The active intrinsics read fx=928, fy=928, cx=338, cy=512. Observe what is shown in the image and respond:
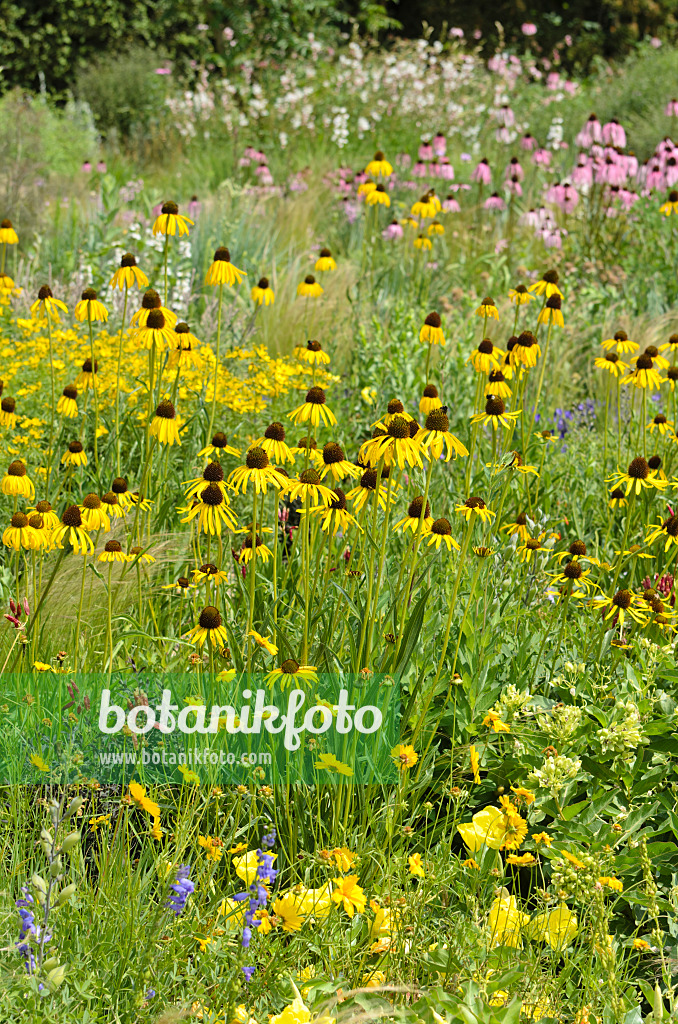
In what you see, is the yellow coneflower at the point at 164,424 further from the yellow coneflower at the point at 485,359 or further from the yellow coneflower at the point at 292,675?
the yellow coneflower at the point at 485,359

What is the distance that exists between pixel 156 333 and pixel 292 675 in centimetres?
114

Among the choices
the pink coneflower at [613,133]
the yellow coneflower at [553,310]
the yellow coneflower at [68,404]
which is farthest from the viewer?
the pink coneflower at [613,133]

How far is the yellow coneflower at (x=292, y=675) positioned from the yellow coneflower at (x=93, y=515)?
1.87 ft

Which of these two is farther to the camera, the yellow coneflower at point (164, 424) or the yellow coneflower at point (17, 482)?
the yellow coneflower at point (164, 424)

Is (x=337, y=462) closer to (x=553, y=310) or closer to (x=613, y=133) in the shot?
(x=553, y=310)

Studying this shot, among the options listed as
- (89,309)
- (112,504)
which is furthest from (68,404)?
(112,504)

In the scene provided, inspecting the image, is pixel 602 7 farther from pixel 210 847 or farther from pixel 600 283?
pixel 210 847

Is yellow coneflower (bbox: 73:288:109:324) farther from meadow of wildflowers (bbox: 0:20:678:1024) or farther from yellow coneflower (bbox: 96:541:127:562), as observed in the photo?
yellow coneflower (bbox: 96:541:127:562)

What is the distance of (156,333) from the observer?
2.66 m

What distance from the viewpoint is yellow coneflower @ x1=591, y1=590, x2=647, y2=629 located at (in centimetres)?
239

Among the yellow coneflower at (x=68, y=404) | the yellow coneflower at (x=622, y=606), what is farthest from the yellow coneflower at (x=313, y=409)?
the yellow coneflower at (x=68, y=404)

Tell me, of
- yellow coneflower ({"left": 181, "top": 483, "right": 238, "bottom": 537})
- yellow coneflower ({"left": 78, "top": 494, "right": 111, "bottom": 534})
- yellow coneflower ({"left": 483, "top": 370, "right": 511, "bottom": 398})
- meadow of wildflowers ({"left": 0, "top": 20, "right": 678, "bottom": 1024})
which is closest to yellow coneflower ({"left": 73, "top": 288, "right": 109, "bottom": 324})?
meadow of wildflowers ({"left": 0, "top": 20, "right": 678, "bottom": 1024})

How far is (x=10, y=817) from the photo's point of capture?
200 cm

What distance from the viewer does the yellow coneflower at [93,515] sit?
7.41 ft
